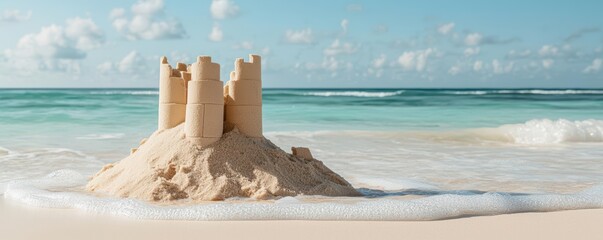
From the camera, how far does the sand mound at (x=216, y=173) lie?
7.43 m

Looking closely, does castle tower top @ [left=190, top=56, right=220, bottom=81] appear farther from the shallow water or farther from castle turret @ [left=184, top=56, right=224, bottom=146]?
the shallow water

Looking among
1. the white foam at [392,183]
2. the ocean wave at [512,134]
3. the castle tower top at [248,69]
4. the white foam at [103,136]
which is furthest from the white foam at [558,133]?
the castle tower top at [248,69]

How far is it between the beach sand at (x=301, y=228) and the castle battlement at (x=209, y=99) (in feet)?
5.15

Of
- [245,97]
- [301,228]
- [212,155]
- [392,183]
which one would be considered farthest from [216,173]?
[392,183]

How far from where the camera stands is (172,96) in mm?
8359

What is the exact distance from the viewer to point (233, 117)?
26.9ft

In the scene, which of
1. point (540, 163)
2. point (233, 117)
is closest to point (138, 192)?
point (233, 117)

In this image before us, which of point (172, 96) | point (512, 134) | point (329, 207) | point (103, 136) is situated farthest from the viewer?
point (512, 134)

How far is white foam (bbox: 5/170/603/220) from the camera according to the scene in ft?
21.8

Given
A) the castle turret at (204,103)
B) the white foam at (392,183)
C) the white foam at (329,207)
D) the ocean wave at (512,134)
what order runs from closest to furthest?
the white foam at (329,207) < the castle turret at (204,103) < the white foam at (392,183) < the ocean wave at (512,134)

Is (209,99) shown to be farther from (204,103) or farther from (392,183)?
(392,183)

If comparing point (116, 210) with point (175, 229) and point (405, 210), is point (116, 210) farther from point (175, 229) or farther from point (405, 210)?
point (405, 210)

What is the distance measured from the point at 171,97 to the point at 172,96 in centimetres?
2

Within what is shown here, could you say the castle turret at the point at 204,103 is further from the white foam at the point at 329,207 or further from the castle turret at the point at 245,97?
the white foam at the point at 329,207
